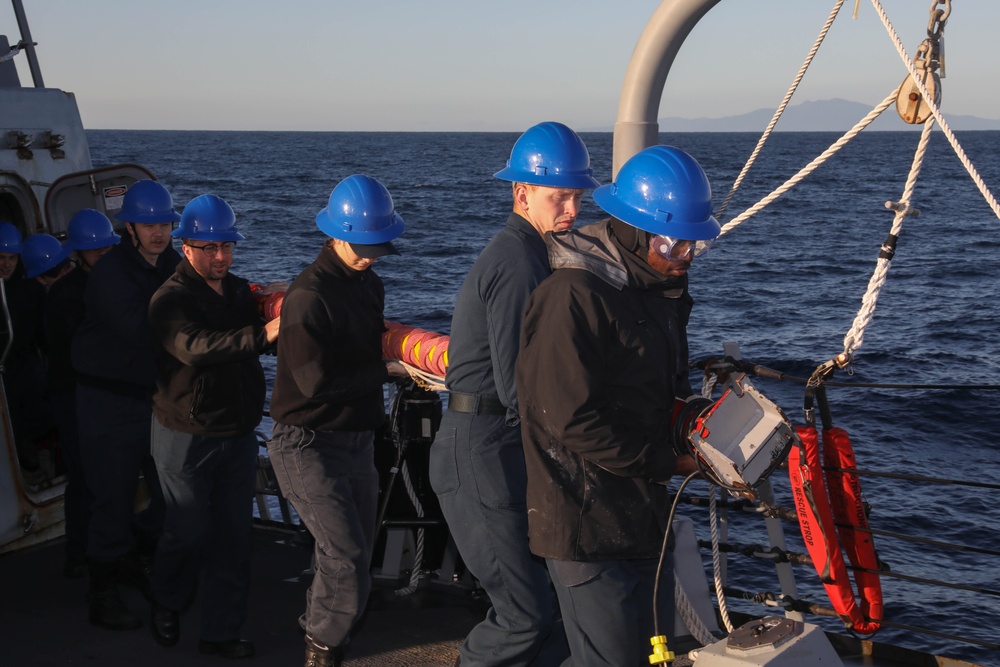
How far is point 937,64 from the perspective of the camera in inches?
164

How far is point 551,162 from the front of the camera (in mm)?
4004

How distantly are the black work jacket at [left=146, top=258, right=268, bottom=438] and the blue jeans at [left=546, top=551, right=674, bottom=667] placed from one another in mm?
1847

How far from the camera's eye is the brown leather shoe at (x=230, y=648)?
4.76 m

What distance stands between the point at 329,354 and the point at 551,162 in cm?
113

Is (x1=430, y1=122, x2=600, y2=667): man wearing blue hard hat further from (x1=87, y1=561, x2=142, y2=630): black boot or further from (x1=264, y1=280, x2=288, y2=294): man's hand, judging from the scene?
(x1=87, y1=561, x2=142, y2=630): black boot

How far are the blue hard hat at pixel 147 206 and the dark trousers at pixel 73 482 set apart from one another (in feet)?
3.54

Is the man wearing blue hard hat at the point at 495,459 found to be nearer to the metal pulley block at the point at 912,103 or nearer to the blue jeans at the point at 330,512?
the blue jeans at the point at 330,512

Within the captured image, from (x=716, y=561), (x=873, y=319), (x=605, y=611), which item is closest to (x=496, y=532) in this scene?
(x=605, y=611)

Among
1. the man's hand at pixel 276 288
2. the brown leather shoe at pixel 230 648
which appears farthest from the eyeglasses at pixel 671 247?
the brown leather shoe at pixel 230 648

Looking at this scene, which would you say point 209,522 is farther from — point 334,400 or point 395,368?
point 395,368

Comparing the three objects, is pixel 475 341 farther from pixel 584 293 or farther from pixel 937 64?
pixel 937 64

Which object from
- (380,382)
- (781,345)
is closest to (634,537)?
(380,382)

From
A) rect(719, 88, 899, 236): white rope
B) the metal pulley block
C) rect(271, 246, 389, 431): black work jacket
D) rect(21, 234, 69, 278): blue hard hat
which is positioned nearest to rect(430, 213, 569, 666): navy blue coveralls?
rect(271, 246, 389, 431): black work jacket

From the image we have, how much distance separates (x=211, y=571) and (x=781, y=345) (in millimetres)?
20426
